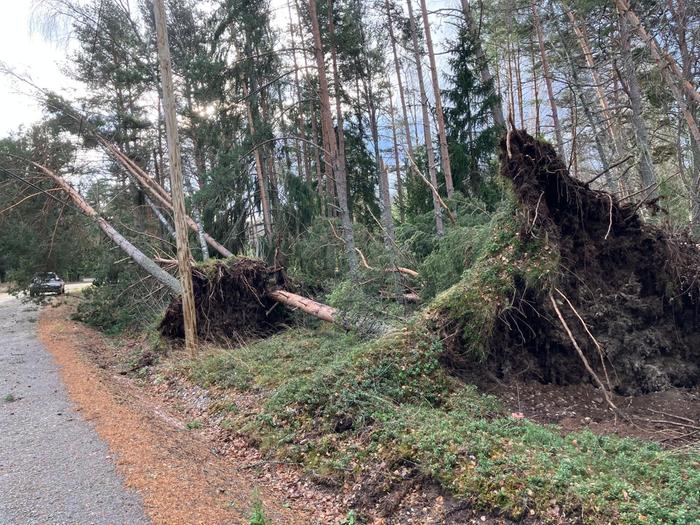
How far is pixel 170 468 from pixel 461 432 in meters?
2.87

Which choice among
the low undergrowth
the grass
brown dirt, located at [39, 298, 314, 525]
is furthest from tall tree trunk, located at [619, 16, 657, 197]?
brown dirt, located at [39, 298, 314, 525]

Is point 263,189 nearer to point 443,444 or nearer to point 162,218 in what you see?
point 162,218

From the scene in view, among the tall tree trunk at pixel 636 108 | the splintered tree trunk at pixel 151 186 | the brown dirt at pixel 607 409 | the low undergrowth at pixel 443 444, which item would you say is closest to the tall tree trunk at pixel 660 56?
the tall tree trunk at pixel 636 108

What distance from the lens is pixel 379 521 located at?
12.6 feet

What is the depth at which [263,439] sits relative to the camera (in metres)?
5.54

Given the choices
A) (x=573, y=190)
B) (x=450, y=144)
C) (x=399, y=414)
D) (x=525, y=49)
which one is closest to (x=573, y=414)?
(x=399, y=414)

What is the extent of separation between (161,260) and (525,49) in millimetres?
11854

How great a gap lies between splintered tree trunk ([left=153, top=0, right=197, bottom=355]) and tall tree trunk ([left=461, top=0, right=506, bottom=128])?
1011 centimetres

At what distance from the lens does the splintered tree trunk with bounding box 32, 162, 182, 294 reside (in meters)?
12.2

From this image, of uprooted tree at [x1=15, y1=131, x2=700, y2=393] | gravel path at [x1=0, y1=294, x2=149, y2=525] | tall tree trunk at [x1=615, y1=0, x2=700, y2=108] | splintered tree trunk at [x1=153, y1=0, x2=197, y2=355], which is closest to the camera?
gravel path at [x1=0, y1=294, x2=149, y2=525]

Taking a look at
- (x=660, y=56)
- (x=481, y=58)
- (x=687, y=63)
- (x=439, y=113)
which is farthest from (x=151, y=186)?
(x=687, y=63)

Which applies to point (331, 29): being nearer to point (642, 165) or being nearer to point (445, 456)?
point (642, 165)

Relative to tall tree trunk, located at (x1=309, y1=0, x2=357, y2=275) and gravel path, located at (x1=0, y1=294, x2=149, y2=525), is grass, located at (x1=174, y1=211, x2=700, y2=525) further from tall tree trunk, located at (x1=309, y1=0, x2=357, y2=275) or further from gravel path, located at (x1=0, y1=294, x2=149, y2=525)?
tall tree trunk, located at (x1=309, y1=0, x2=357, y2=275)

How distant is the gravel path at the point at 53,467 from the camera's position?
3758mm
